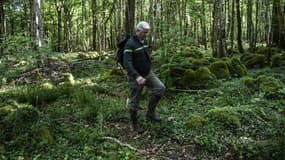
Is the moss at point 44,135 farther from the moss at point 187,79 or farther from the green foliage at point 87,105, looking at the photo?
the moss at point 187,79

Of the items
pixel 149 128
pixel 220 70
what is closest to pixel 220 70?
pixel 220 70

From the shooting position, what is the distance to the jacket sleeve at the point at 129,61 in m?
6.27

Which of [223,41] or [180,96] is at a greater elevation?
[223,41]

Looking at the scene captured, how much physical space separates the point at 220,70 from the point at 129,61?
6087mm

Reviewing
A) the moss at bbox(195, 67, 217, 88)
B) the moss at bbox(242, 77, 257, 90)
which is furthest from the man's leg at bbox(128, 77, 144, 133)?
the moss at bbox(242, 77, 257, 90)

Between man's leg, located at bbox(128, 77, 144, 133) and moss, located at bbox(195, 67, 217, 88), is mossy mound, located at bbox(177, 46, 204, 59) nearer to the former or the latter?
moss, located at bbox(195, 67, 217, 88)

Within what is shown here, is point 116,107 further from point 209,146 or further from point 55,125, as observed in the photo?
point 209,146

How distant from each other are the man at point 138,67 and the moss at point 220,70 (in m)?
5.09

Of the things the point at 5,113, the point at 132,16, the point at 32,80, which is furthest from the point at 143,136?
the point at 132,16

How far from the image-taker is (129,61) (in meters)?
6.36

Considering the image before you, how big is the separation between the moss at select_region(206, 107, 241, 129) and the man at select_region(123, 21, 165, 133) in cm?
130

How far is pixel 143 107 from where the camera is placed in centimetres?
854

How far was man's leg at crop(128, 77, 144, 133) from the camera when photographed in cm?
671

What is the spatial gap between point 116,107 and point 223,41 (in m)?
8.86
